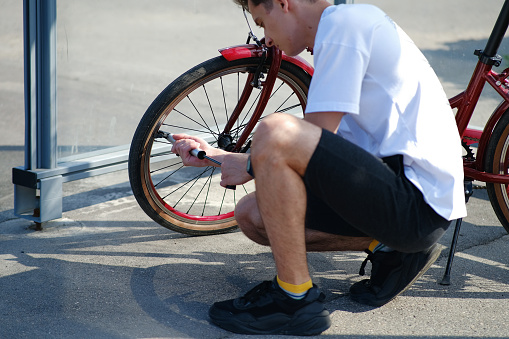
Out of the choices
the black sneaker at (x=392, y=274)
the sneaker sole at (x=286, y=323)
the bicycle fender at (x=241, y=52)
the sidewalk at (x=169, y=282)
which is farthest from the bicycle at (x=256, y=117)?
the sneaker sole at (x=286, y=323)

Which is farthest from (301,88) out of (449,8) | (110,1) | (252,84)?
(449,8)

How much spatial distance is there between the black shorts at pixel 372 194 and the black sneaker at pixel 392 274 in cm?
20

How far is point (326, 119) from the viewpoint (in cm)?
228

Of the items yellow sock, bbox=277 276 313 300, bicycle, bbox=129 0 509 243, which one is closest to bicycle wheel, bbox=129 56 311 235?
bicycle, bbox=129 0 509 243

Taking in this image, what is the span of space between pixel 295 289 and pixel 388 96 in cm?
71

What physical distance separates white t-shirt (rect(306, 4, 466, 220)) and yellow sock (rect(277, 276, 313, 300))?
19.6 inches

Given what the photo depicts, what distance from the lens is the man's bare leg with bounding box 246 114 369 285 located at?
7.36 feet

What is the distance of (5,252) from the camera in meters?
3.07

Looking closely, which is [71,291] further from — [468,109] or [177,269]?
[468,109]

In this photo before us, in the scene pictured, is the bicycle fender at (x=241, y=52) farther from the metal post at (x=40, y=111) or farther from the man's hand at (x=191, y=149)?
the metal post at (x=40, y=111)

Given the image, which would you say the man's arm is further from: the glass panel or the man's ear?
the glass panel

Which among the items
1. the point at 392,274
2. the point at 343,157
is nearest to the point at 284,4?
the point at 343,157

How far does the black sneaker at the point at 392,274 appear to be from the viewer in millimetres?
2650

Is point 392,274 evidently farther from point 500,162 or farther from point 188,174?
point 188,174
